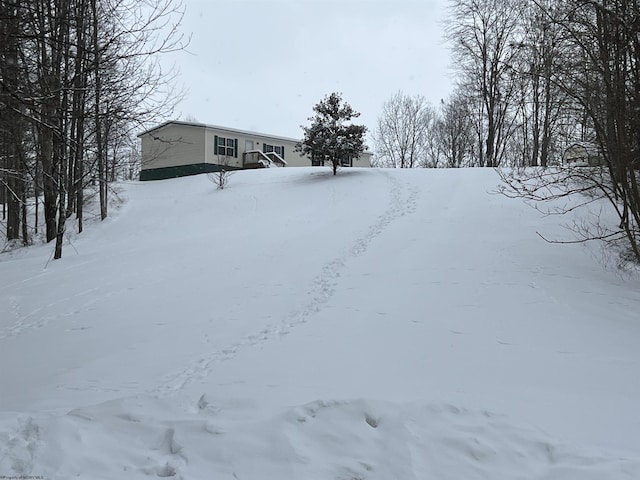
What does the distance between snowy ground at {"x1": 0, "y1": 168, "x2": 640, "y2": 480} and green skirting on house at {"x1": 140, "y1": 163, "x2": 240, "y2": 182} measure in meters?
17.5

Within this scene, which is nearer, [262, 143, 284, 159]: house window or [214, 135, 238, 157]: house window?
[214, 135, 238, 157]: house window

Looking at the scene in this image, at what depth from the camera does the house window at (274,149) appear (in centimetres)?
3077

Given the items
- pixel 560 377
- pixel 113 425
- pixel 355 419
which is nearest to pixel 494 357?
pixel 560 377

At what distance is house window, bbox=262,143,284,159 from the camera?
3077 cm

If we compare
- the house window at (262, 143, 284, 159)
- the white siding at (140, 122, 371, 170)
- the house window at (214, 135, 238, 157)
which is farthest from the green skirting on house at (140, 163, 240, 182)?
the house window at (262, 143, 284, 159)

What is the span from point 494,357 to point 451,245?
5.11m

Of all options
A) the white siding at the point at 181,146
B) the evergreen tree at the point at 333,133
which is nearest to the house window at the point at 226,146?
the white siding at the point at 181,146

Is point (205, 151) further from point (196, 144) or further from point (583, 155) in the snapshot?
point (583, 155)

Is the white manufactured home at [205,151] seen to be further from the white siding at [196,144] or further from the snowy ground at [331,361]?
the snowy ground at [331,361]

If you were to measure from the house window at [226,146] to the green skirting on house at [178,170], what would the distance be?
1.05 meters

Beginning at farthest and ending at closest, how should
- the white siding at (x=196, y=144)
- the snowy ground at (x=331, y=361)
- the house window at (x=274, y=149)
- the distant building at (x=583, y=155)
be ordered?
the house window at (x=274, y=149) < the white siding at (x=196, y=144) < the distant building at (x=583, y=155) < the snowy ground at (x=331, y=361)

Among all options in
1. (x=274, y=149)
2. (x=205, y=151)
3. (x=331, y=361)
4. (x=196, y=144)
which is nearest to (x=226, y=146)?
(x=205, y=151)

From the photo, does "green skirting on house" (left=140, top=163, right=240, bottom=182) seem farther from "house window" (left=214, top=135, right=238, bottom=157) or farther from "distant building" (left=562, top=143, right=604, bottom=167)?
"distant building" (left=562, top=143, right=604, bottom=167)

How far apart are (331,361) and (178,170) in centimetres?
2686
